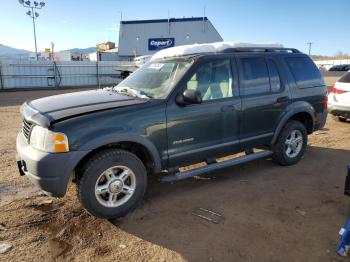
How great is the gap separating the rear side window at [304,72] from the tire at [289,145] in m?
0.71

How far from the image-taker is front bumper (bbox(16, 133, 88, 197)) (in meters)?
3.30

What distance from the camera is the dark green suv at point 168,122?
343 centimetres

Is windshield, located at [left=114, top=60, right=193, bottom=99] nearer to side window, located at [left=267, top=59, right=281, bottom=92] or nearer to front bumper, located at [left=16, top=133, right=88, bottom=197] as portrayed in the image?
front bumper, located at [left=16, top=133, right=88, bottom=197]

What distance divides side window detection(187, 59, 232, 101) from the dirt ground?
4.54 ft

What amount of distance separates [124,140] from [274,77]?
280 cm

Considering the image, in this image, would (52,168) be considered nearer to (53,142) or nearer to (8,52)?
(53,142)

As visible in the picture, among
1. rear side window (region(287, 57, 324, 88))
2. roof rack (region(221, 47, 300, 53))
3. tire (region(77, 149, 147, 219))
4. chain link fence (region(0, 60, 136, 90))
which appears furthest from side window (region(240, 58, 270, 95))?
chain link fence (region(0, 60, 136, 90))

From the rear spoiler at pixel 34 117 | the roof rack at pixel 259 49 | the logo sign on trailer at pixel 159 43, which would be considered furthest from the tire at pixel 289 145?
the logo sign on trailer at pixel 159 43

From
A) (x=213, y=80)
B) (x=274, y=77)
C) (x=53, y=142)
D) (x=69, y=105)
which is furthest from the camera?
(x=274, y=77)

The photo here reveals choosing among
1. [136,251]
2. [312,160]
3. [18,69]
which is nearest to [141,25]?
[18,69]

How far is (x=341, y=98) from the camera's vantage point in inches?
324

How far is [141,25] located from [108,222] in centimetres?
3526

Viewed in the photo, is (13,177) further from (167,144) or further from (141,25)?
(141,25)

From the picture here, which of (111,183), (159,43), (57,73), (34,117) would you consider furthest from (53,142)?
(159,43)
